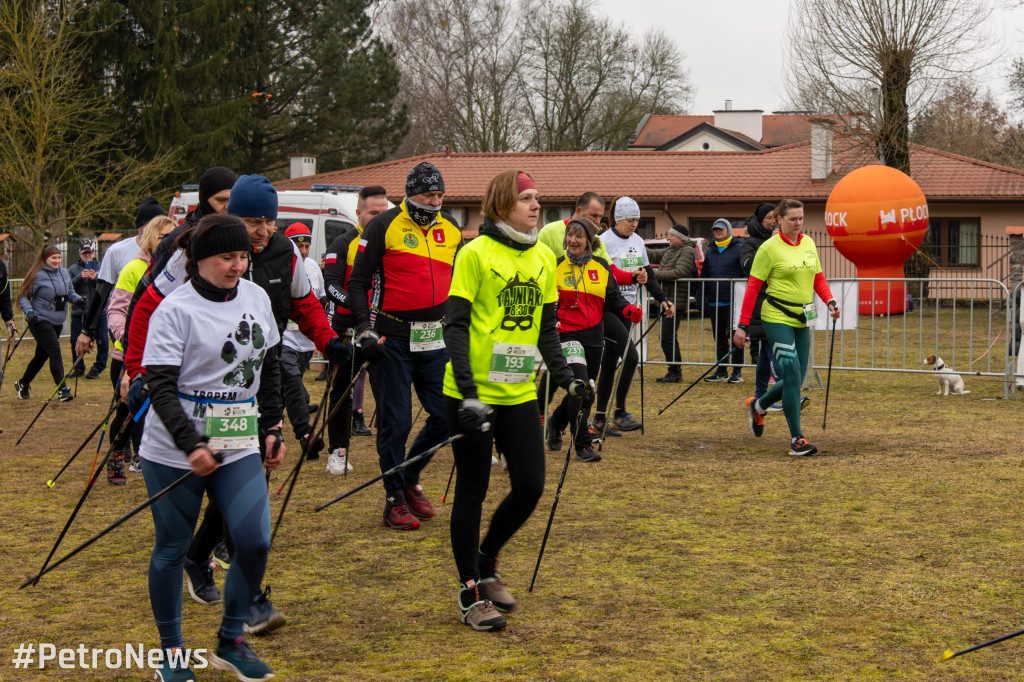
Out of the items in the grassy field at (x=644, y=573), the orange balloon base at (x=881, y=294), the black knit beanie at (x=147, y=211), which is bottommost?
the grassy field at (x=644, y=573)

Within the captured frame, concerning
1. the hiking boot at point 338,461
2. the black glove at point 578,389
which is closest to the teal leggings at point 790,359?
the hiking boot at point 338,461

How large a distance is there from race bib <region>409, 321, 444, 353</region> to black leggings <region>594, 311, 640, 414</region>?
286cm

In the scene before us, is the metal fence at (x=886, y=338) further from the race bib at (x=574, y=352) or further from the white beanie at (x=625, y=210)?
the race bib at (x=574, y=352)

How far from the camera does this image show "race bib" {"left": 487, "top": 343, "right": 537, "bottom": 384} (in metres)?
4.87

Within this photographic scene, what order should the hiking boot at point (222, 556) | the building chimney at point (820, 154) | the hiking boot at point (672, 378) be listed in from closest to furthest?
the hiking boot at point (222, 556)
the hiking boot at point (672, 378)
the building chimney at point (820, 154)

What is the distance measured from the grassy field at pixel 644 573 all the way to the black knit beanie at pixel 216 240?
5.54 ft

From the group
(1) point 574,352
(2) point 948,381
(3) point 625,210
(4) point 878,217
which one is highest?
(4) point 878,217

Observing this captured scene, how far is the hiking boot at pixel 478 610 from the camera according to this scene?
482cm

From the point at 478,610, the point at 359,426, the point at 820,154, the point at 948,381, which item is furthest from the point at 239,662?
the point at 820,154

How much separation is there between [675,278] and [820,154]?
23158 mm

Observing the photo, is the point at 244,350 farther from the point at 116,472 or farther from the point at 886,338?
the point at 886,338

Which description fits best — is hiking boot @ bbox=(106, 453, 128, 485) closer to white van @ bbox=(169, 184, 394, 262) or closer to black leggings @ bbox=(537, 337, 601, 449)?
black leggings @ bbox=(537, 337, 601, 449)

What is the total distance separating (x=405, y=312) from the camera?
6.72m

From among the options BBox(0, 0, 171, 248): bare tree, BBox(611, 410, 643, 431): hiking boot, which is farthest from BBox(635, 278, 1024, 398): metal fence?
BBox(0, 0, 171, 248): bare tree
